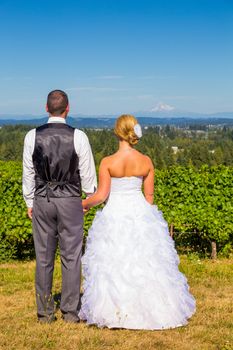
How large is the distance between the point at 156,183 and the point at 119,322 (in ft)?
20.3

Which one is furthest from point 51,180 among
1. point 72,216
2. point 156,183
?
point 156,183

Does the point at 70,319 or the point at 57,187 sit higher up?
the point at 57,187

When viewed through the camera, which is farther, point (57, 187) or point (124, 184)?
point (124, 184)

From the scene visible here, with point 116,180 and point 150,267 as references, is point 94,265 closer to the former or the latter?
point 150,267

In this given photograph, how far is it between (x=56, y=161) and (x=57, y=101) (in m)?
0.71

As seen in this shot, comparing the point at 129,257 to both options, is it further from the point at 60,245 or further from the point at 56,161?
the point at 56,161

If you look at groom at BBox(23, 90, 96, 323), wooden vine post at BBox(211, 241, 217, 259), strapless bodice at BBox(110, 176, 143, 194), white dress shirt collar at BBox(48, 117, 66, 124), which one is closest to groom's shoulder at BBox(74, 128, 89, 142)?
groom at BBox(23, 90, 96, 323)

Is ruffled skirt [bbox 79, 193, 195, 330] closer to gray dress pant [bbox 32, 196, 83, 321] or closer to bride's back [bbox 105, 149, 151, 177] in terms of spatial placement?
gray dress pant [bbox 32, 196, 83, 321]

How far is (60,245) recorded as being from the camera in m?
6.21

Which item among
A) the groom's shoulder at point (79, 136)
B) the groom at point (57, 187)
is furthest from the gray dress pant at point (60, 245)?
the groom's shoulder at point (79, 136)

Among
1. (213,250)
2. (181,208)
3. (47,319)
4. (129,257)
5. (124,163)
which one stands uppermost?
(124,163)

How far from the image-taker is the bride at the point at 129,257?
6.03 metres

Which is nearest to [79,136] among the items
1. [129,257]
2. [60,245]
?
[60,245]

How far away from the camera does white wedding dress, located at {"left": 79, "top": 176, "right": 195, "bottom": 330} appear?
6023 millimetres
